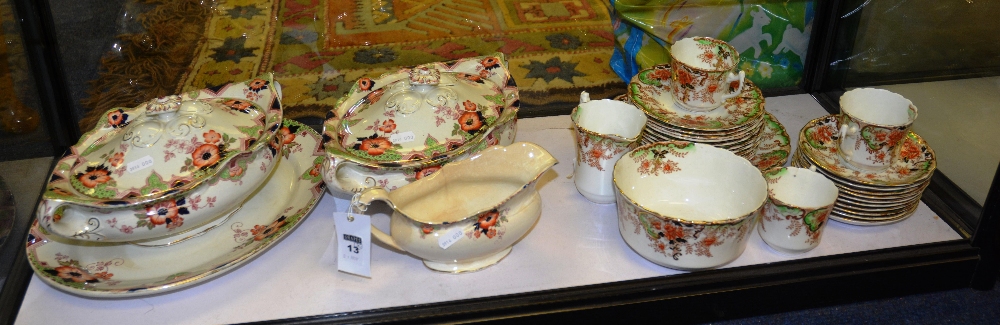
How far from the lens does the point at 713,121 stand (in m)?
1.19

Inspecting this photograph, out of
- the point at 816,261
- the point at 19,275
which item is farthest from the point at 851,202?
the point at 19,275


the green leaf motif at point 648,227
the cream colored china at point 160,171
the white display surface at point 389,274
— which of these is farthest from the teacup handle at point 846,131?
the cream colored china at point 160,171

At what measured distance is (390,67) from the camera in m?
1.60

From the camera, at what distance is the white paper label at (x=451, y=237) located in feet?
3.12

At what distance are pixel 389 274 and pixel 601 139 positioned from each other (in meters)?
0.36

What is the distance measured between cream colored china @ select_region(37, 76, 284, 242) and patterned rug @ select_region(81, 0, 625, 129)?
511 mm

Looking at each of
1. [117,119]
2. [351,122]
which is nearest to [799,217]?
[351,122]

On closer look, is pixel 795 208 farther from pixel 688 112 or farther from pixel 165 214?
pixel 165 214

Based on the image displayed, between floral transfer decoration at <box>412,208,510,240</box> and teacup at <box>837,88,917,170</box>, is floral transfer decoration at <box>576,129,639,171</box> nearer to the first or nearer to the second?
floral transfer decoration at <box>412,208,510,240</box>

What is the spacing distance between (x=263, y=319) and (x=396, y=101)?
1.17 ft

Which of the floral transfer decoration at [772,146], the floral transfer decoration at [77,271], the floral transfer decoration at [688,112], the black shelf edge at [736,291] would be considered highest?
the floral transfer decoration at [688,112]

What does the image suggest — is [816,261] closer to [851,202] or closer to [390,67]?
[851,202]

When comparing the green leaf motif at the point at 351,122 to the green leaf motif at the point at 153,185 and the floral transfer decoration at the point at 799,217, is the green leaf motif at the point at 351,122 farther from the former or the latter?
the floral transfer decoration at the point at 799,217

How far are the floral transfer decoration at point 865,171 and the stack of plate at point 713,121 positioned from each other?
60mm
